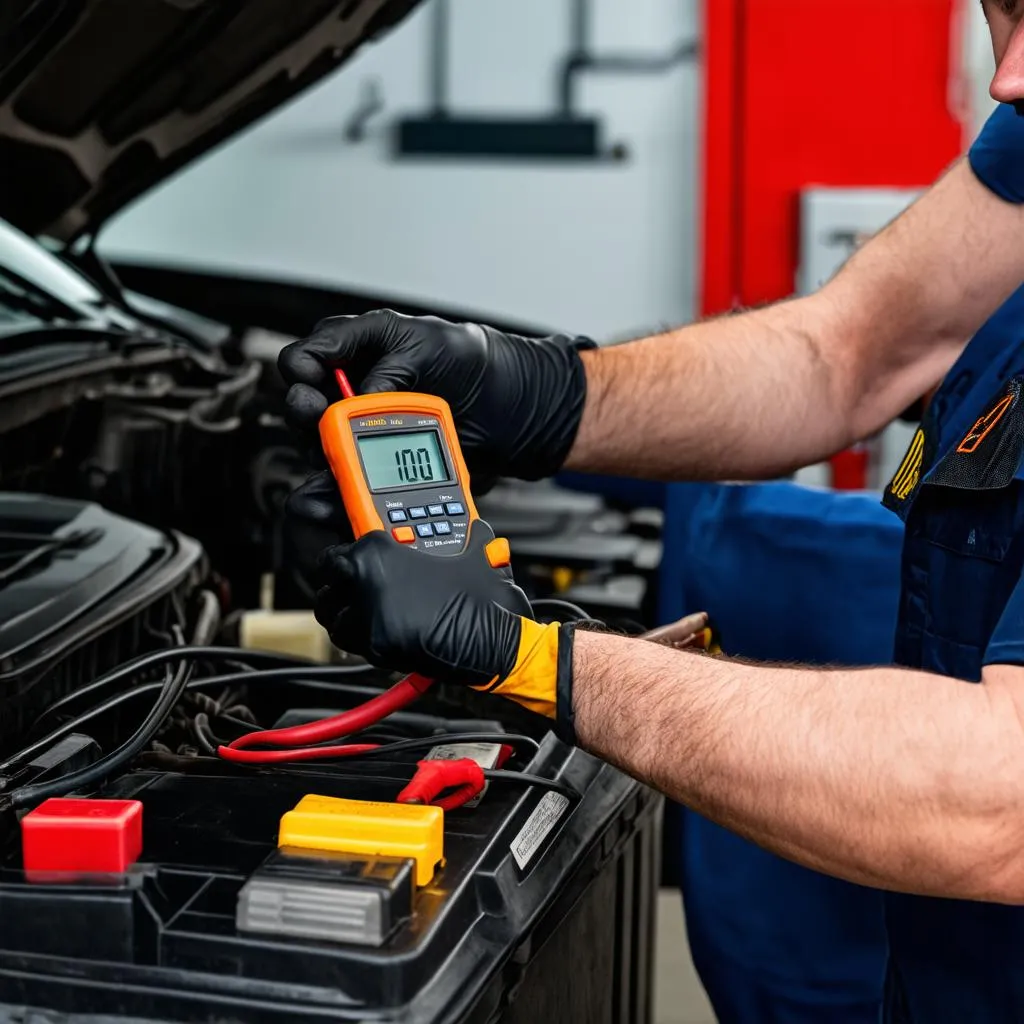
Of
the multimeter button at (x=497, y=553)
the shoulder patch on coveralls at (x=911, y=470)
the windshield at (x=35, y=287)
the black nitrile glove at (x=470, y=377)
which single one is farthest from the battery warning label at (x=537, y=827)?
the windshield at (x=35, y=287)

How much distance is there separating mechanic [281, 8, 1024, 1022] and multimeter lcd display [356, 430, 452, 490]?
6cm

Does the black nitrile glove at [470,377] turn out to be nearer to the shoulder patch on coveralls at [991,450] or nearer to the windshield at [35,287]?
the shoulder patch on coveralls at [991,450]

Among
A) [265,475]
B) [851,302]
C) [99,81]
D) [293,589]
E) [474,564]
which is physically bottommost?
[293,589]

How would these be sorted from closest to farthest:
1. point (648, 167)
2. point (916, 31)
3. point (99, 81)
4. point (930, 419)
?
1. point (930, 419)
2. point (99, 81)
3. point (916, 31)
4. point (648, 167)

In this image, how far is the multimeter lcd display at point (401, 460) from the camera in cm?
88

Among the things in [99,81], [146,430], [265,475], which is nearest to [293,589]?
[265,475]

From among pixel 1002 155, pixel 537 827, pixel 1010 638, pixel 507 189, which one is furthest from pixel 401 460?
pixel 507 189

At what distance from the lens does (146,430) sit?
1477 millimetres

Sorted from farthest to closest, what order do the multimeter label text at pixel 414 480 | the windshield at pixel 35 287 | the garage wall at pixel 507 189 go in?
1. the garage wall at pixel 507 189
2. the windshield at pixel 35 287
3. the multimeter label text at pixel 414 480

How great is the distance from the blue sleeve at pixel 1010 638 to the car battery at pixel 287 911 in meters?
0.29

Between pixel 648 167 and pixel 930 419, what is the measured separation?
10.2 ft

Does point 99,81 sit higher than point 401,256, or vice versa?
point 99,81

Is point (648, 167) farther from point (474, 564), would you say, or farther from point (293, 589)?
point (474, 564)

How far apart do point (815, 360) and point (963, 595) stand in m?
0.38
